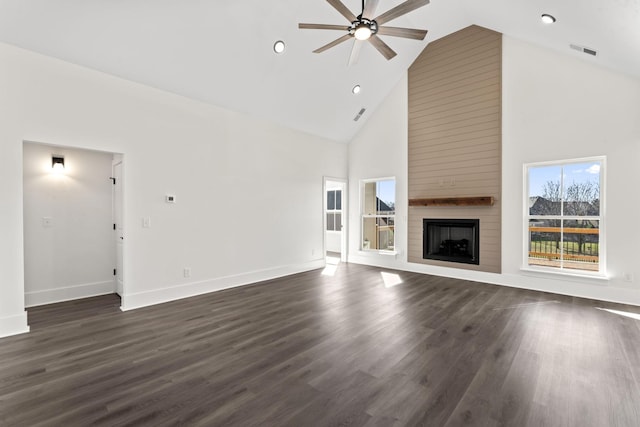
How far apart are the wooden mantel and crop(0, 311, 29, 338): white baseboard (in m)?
6.28

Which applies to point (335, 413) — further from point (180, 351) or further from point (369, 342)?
point (180, 351)

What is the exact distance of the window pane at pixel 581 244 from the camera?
15.0 ft

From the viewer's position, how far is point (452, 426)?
71.9 inches

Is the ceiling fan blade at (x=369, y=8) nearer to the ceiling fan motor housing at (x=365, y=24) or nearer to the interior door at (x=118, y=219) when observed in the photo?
the ceiling fan motor housing at (x=365, y=24)

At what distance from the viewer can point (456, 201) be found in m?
5.70

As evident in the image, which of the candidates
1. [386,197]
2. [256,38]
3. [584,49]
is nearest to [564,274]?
[584,49]

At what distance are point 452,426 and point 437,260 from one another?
4.60m

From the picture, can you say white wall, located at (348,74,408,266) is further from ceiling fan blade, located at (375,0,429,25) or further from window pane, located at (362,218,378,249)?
ceiling fan blade, located at (375,0,429,25)

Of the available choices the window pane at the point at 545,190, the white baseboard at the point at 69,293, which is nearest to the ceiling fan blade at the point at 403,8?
the window pane at the point at 545,190

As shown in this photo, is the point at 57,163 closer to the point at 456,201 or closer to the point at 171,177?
the point at 171,177

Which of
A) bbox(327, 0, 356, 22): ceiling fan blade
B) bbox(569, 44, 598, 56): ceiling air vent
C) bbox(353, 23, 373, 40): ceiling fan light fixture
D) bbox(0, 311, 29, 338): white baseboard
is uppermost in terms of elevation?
bbox(569, 44, 598, 56): ceiling air vent

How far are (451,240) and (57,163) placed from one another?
686cm

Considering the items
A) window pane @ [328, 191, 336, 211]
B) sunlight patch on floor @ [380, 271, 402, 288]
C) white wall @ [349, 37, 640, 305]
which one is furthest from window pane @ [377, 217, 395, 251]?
window pane @ [328, 191, 336, 211]

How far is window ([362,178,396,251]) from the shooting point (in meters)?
6.95
